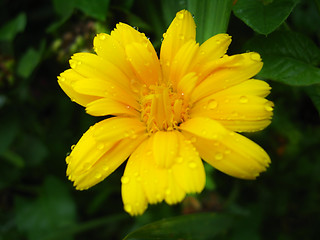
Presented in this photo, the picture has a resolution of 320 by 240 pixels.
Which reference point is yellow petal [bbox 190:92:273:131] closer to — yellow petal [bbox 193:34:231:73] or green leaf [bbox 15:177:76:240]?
yellow petal [bbox 193:34:231:73]

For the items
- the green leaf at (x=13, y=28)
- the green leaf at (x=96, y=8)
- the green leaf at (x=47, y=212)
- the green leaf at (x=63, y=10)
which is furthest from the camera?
the green leaf at (x=47, y=212)

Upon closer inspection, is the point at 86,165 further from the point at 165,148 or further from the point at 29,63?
the point at 29,63

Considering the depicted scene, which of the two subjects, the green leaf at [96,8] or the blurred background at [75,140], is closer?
the green leaf at [96,8]

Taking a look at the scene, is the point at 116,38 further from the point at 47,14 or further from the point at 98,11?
the point at 47,14

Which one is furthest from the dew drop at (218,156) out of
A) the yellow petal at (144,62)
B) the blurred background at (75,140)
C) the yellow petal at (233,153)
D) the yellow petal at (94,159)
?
the blurred background at (75,140)

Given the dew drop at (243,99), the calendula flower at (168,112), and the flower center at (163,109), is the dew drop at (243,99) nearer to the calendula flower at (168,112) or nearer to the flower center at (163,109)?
the calendula flower at (168,112)

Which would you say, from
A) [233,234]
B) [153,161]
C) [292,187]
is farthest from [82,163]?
[292,187]
